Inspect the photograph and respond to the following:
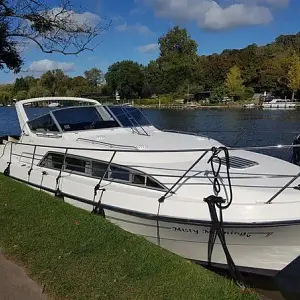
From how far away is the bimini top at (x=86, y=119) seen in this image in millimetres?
8430

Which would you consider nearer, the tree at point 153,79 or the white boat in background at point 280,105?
the white boat in background at point 280,105

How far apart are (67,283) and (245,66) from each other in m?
90.7

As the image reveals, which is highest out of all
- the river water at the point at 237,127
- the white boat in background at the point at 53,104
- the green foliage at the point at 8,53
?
the green foliage at the point at 8,53

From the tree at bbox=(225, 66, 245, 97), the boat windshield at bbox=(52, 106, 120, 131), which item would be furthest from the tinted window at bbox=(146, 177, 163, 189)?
the tree at bbox=(225, 66, 245, 97)

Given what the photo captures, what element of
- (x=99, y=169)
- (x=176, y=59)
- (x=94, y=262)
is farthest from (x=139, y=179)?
(x=176, y=59)

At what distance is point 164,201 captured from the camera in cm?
564

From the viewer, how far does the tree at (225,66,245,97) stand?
83.1 metres

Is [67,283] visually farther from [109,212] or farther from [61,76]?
[61,76]

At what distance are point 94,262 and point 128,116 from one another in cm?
491

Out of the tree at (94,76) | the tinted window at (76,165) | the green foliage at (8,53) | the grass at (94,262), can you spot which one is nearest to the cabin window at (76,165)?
the tinted window at (76,165)

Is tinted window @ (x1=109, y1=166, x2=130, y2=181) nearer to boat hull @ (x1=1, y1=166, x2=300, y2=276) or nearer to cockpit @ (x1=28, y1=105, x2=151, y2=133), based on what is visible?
boat hull @ (x1=1, y1=166, x2=300, y2=276)

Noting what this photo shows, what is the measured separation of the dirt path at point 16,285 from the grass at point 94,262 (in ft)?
0.28

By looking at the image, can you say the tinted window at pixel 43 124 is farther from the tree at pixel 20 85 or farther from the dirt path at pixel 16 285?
the tree at pixel 20 85

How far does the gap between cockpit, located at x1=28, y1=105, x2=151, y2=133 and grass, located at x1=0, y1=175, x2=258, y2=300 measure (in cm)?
271
